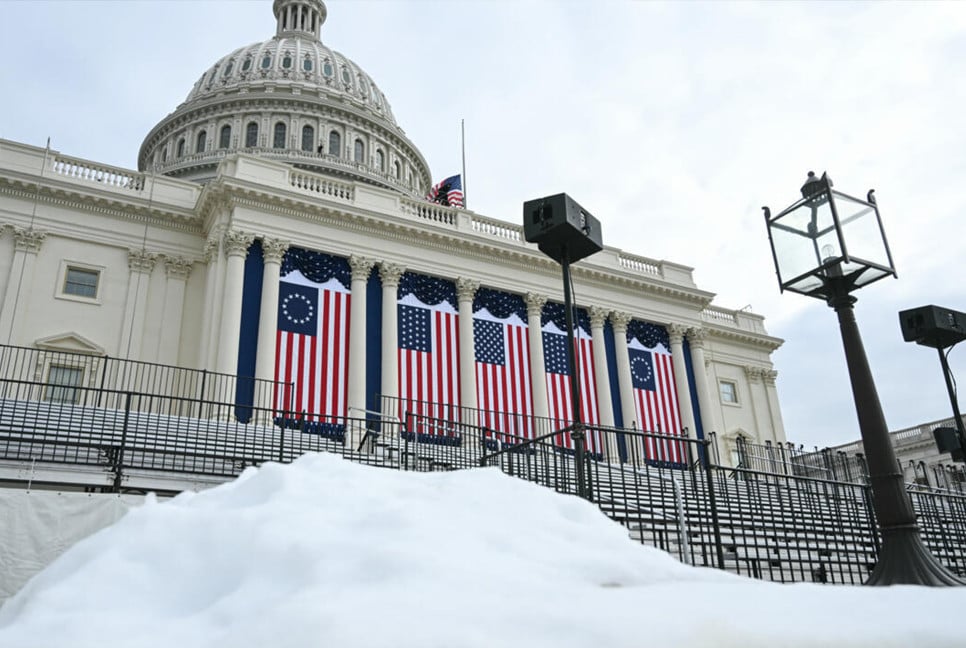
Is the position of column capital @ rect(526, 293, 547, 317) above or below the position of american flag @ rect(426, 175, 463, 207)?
below

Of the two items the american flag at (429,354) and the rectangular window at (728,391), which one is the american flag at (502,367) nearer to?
the american flag at (429,354)

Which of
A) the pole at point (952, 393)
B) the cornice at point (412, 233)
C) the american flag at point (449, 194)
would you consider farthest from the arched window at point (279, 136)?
the pole at point (952, 393)

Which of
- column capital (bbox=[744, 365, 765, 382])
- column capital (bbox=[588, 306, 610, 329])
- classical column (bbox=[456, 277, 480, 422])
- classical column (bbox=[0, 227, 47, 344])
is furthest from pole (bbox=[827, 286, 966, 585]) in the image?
column capital (bbox=[744, 365, 765, 382])

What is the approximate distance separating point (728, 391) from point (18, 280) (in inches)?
1351

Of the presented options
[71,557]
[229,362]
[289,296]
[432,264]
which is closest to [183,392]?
[229,362]

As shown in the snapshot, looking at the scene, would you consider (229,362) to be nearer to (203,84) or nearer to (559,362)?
(559,362)

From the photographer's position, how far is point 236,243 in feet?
82.4

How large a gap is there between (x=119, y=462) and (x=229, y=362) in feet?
44.4

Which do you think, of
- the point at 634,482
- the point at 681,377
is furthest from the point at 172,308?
the point at 681,377

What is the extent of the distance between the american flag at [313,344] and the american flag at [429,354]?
235cm

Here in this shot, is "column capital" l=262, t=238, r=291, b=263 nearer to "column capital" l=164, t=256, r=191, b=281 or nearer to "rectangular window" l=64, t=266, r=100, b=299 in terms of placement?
"column capital" l=164, t=256, r=191, b=281

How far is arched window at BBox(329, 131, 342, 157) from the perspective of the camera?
2170 inches

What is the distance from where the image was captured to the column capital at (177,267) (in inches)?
1081

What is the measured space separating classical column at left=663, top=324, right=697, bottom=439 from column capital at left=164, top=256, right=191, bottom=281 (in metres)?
21.2
